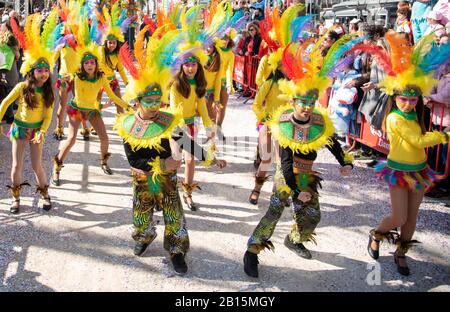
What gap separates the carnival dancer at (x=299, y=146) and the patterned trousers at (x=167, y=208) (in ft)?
1.96

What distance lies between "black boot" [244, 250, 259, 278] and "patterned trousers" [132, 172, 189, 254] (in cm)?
52

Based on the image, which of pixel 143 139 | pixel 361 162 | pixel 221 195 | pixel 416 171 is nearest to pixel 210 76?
pixel 221 195

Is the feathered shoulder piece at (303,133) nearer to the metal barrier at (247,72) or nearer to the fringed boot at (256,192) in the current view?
the fringed boot at (256,192)

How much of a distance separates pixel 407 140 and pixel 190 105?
7.72ft

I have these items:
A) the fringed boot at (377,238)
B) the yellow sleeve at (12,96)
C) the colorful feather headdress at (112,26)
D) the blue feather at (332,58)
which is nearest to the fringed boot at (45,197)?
the yellow sleeve at (12,96)

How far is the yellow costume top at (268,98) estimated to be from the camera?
503 centimetres

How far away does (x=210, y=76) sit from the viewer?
6.38m

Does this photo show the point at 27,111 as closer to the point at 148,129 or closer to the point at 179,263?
the point at 148,129

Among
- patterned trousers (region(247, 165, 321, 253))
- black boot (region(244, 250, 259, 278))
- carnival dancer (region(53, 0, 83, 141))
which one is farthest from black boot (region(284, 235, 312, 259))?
carnival dancer (region(53, 0, 83, 141))

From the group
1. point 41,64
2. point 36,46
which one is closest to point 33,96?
point 41,64

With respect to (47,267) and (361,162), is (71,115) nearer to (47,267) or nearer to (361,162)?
(47,267)

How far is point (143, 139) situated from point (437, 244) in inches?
118

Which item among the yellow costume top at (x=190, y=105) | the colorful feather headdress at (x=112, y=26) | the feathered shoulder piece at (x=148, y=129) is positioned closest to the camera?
the feathered shoulder piece at (x=148, y=129)

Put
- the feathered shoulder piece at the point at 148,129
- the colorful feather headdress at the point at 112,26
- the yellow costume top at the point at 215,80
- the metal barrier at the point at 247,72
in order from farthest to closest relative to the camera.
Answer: the metal barrier at the point at 247,72, the colorful feather headdress at the point at 112,26, the yellow costume top at the point at 215,80, the feathered shoulder piece at the point at 148,129
